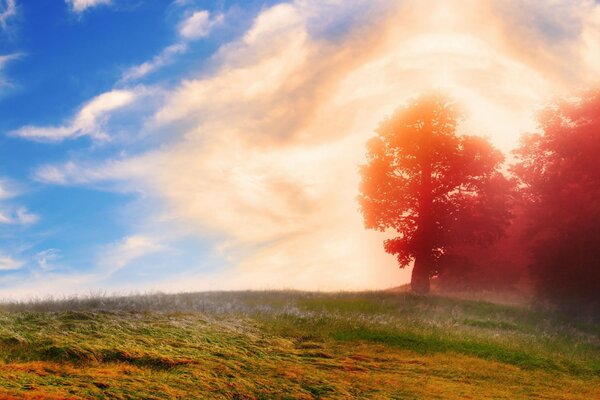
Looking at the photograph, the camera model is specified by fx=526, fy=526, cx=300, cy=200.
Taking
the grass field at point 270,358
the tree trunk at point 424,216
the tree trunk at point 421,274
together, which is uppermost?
the tree trunk at point 424,216

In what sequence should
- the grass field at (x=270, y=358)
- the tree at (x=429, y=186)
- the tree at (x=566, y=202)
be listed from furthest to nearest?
1. the tree at (x=429, y=186)
2. the tree at (x=566, y=202)
3. the grass field at (x=270, y=358)

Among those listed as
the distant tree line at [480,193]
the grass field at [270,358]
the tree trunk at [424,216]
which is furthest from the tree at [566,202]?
the grass field at [270,358]

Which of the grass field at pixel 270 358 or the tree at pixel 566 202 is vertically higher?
the tree at pixel 566 202

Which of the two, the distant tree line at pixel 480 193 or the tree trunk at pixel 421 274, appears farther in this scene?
the tree trunk at pixel 421 274

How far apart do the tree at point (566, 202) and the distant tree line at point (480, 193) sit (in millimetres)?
59

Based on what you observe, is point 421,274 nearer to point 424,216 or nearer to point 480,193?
point 424,216

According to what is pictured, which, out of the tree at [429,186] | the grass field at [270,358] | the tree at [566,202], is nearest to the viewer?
the grass field at [270,358]

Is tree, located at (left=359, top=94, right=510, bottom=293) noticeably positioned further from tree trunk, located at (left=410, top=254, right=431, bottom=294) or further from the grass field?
the grass field

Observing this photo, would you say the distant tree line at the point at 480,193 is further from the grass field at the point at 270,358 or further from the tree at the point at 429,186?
the grass field at the point at 270,358

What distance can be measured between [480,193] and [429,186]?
3.36m

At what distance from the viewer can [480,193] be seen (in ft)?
113

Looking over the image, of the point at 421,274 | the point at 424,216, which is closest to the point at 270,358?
the point at 424,216

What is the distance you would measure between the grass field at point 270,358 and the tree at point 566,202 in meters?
10.9

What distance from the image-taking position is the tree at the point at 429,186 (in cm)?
3412
